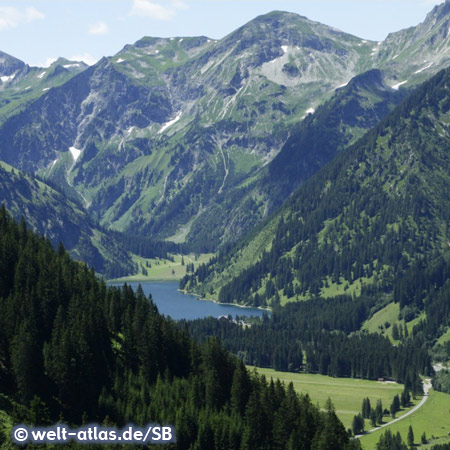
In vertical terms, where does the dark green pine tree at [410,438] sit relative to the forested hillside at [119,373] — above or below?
below

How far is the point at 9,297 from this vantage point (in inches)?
5753

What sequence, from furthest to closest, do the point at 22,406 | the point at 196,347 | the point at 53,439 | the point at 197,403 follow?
1. the point at 196,347
2. the point at 197,403
3. the point at 22,406
4. the point at 53,439

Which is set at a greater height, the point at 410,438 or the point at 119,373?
the point at 119,373

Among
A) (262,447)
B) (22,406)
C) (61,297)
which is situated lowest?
(262,447)

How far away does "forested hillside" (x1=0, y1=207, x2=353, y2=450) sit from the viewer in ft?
424

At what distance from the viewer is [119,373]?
145500 millimetres

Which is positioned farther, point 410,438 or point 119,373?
point 410,438

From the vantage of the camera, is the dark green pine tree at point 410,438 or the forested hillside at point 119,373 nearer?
the forested hillside at point 119,373

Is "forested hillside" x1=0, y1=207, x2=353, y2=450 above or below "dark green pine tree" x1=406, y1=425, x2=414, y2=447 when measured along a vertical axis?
above

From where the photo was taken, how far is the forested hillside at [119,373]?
129 m

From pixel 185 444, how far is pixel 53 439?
1066 inches

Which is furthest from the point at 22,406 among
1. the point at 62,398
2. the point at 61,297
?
the point at 61,297

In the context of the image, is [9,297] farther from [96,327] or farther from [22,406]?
[22,406]

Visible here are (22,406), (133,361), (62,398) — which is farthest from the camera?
(133,361)
